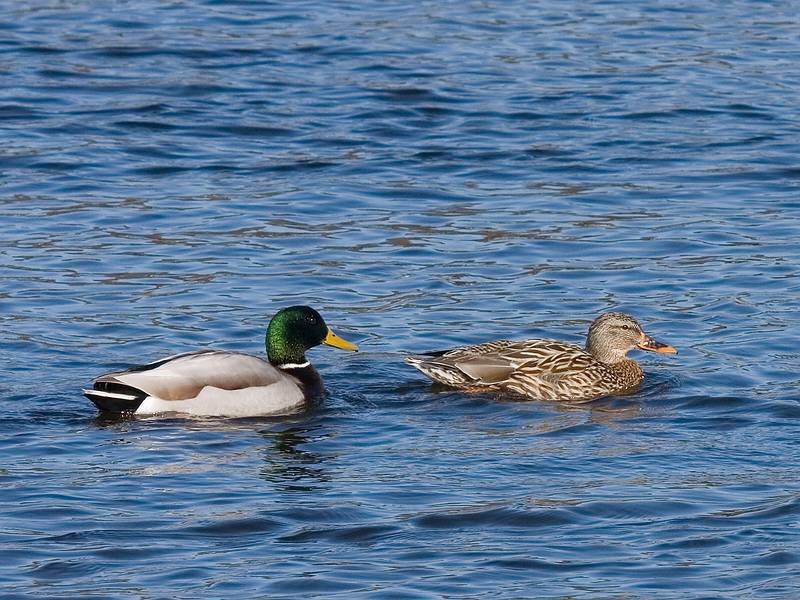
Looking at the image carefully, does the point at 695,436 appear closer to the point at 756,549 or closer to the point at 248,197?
the point at 756,549

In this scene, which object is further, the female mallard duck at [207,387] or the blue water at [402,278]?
the female mallard duck at [207,387]

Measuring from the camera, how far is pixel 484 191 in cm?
1845

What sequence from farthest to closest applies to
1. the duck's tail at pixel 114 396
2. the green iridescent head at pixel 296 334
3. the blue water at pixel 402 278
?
the green iridescent head at pixel 296 334 < the duck's tail at pixel 114 396 < the blue water at pixel 402 278

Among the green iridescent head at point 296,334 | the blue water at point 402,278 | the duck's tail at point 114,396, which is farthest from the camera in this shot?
the green iridescent head at point 296,334

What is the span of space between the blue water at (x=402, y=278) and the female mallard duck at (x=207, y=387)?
6.8 inches

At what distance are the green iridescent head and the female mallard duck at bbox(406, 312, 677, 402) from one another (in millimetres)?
799

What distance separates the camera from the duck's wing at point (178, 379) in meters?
12.4

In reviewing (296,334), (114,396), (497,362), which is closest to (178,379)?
(114,396)

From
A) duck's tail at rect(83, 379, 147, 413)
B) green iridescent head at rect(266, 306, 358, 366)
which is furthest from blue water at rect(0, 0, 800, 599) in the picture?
green iridescent head at rect(266, 306, 358, 366)

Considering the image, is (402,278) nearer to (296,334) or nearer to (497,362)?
(296,334)

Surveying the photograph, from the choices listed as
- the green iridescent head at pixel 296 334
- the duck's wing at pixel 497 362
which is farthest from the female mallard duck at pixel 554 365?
the green iridescent head at pixel 296 334

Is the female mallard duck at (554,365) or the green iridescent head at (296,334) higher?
the green iridescent head at (296,334)

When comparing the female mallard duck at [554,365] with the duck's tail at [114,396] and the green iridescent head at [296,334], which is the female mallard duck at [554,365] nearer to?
the green iridescent head at [296,334]

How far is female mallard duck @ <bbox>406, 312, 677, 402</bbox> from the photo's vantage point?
13031mm
